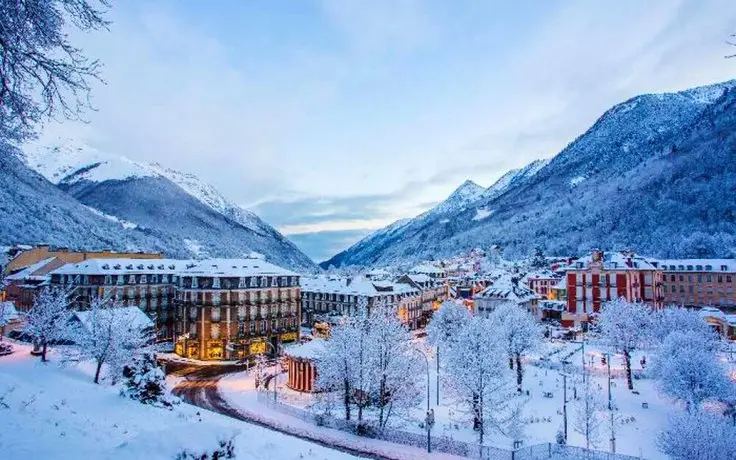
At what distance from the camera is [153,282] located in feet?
278

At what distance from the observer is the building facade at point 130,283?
77.6 meters

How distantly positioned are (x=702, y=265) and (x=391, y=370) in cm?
10704

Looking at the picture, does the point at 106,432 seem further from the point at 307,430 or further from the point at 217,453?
the point at 307,430

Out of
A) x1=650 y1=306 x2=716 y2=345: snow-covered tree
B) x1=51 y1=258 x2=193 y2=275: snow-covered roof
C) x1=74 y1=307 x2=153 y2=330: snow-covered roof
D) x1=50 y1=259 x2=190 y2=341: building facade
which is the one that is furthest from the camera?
x1=51 y1=258 x2=193 y2=275: snow-covered roof

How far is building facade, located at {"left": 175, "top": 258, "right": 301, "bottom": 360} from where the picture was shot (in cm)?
7281

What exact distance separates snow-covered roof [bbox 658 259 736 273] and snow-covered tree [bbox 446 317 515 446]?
9619 centimetres

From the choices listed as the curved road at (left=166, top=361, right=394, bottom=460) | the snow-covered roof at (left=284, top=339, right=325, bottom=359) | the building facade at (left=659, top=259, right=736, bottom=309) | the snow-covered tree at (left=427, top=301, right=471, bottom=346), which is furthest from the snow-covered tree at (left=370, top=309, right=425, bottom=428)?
the building facade at (left=659, top=259, right=736, bottom=309)

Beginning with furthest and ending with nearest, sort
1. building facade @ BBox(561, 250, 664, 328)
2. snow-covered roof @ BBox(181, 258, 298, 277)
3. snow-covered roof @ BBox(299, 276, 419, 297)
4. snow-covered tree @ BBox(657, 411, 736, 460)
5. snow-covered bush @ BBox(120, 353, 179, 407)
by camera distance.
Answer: snow-covered roof @ BBox(299, 276, 419, 297) → building facade @ BBox(561, 250, 664, 328) → snow-covered roof @ BBox(181, 258, 298, 277) → snow-covered bush @ BBox(120, 353, 179, 407) → snow-covered tree @ BBox(657, 411, 736, 460)

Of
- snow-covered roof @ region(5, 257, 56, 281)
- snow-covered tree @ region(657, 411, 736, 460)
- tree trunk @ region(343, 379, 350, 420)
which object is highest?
snow-covered roof @ region(5, 257, 56, 281)

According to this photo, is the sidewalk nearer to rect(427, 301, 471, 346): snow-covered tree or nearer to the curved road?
the curved road

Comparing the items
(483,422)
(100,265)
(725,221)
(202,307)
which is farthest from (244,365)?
(725,221)

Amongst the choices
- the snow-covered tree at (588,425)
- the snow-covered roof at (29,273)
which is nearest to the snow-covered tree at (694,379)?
the snow-covered tree at (588,425)

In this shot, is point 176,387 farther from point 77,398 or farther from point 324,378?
point 77,398

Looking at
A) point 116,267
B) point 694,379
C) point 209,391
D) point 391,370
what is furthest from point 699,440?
point 116,267
